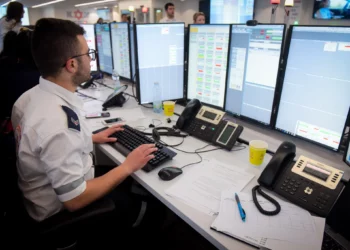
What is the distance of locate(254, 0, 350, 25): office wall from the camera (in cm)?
475

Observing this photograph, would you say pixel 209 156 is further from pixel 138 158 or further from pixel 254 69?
pixel 254 69

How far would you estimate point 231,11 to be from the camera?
A: 262 inches

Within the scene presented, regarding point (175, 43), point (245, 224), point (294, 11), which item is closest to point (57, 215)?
point (245, 224)

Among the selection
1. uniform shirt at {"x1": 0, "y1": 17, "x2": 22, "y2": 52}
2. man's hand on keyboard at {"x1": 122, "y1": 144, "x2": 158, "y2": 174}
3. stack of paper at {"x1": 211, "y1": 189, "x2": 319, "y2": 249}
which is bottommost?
stack of paper at {"x1": 211, "y1": 189, "x2": 319, "y2": 249}

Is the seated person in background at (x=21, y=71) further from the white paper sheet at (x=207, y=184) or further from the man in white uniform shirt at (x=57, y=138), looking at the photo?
the white paper sheet at (x=207, y=184)

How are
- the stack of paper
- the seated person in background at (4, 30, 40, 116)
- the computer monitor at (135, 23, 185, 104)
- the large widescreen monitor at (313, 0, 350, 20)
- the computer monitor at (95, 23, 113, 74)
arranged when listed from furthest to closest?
1. the large widescreen monitor at (313, 0, 350, 20)
2. the computer monitor at (95, 23, 113, 74)
3. the seated person in background at (4, 30, 40, 116)
4. the computer monitor at (135, 23, 185, 104)
5. the stack of paper

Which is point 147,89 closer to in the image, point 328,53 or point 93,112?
point 93,112

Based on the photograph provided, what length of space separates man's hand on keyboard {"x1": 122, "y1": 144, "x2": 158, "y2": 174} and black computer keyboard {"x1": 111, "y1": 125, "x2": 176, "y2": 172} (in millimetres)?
23

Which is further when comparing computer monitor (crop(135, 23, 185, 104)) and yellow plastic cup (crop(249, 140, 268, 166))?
computer monitor (crop(135, 23, 185, 104))

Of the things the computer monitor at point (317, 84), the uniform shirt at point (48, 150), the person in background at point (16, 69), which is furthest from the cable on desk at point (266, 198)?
the person in background at point (16, 69)

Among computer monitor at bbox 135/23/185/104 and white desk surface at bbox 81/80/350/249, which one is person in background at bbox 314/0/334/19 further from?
white desk surface at bbox 81/80/350/249

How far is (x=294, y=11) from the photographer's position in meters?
5.21

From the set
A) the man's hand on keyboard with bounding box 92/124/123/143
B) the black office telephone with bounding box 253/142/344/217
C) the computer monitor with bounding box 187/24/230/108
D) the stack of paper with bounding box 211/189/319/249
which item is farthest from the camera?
the computer monitor with bounding box 187/24/230/108

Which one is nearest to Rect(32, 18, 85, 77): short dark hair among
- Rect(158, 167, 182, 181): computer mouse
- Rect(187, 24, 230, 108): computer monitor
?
Rect(158, 167, 182, 181): computer mouse
